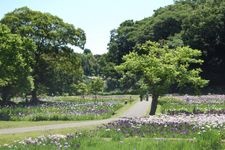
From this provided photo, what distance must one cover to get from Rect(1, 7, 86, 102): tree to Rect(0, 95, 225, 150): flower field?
3665 cm

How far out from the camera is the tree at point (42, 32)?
5589 cm

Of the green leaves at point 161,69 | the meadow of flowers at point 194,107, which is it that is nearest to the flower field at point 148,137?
the meadow of flowers at point 194,107

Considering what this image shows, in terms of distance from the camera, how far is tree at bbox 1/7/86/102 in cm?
5589

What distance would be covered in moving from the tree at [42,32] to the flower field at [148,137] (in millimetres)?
36655

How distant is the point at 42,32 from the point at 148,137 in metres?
41.3

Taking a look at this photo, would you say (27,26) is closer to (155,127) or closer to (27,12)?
(27,12)

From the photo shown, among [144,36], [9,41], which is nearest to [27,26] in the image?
[9,41]

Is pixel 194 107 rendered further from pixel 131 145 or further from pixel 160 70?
pixel 131 145

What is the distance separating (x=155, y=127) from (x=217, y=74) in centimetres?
5728

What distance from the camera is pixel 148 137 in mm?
17453

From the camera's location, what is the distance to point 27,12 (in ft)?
188

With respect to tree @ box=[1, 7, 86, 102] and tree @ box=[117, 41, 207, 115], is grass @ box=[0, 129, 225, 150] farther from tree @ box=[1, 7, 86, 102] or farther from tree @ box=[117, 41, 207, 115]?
tree @ box=[1, 7, 86, 102]

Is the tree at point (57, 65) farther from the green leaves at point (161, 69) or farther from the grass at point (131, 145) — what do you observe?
the grass at point (131, 145)

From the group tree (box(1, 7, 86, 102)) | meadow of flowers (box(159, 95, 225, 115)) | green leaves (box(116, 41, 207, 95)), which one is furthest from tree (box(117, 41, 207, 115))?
tree (box(1, 7, 86, 102))
